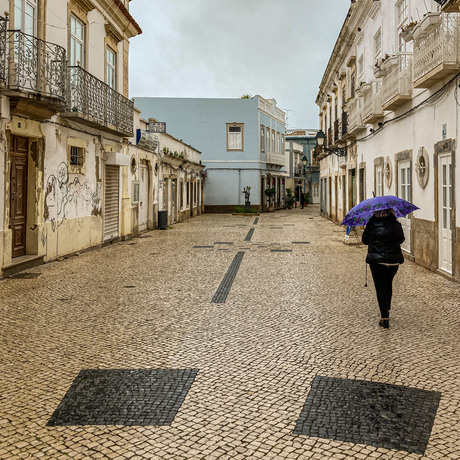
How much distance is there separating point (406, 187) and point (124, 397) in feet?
32.0

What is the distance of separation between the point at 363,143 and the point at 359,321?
12.1 m

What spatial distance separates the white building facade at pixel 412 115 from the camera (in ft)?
27.9

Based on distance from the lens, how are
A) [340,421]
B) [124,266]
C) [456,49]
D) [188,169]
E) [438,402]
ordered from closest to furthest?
[340,421] < [438,402] < [456,49] < [124,266] < [188,169]

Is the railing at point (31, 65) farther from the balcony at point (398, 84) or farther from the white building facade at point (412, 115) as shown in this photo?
the balcony at point (398, 84)

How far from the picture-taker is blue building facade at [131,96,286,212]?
35594mm

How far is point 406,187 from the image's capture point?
466 inches

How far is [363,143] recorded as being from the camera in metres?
17.1

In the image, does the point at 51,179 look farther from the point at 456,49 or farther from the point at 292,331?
the point at 456,49

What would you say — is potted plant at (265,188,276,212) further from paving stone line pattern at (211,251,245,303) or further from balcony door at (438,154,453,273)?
balcony door at (438,154,453,273)

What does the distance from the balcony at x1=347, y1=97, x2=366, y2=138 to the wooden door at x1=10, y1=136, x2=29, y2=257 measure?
406 inches

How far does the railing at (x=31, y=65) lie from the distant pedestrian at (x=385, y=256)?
6.45m

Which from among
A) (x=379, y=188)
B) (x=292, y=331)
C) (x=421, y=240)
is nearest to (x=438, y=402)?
(x=292, y=331)

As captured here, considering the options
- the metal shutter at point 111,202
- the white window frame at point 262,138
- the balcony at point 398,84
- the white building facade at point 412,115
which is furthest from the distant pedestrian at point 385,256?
the white window frame at point 262,138

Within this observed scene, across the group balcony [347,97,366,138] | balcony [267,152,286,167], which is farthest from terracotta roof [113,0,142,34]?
balcony [267,152,286,167]
